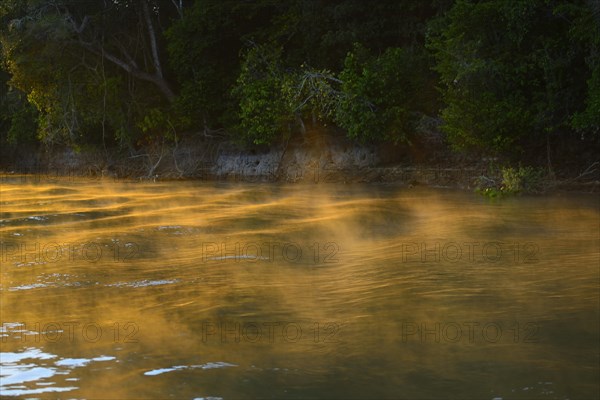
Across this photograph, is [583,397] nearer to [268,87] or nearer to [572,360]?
[572,360]

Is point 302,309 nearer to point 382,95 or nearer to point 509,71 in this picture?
point 509,71

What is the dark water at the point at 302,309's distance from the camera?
3.74m

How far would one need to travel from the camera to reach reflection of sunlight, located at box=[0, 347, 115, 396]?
3.61 metres

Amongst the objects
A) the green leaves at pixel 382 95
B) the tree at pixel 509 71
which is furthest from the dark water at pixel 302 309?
the green leaves at pixel 382 95

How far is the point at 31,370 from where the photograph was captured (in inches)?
153

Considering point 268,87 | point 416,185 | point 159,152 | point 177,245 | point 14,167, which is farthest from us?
point 14,167

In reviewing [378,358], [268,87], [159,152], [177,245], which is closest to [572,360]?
[378,358]

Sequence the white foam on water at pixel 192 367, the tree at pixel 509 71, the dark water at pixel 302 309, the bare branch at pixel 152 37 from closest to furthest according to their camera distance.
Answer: the dark water at pixel 302 309 → the white foam on water at pixel 192 367 → the tree at pixel 509 71 → the bare branch at pixel 152 37

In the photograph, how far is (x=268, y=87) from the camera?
1950 cm

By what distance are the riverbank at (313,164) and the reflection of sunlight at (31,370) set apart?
12.3 meters

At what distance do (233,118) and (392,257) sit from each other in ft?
49.2

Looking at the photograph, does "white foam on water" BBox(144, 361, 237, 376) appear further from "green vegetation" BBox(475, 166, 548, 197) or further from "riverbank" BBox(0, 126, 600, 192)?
"riverbank" BBox(0, 126, 600, 192)

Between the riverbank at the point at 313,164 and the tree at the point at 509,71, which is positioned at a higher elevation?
the tree at the point at 509,71

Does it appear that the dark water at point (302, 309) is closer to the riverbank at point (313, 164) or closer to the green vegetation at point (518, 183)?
the green vegetation at point (518, 183)
